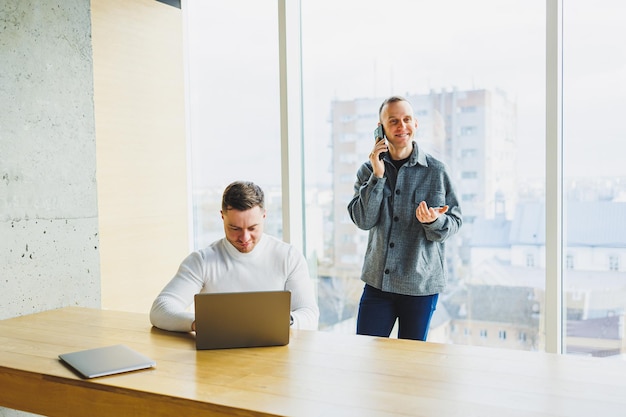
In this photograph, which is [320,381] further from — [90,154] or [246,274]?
[90,154]

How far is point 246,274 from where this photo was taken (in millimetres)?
2666

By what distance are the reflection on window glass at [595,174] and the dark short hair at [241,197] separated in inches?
65.7

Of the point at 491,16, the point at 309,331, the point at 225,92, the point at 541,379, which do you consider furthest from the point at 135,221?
the point at 541,379

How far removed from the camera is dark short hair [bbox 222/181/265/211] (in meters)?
2.54

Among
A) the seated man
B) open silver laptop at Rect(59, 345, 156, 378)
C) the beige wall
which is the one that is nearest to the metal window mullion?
the seated man

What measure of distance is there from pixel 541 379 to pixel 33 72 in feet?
8.77

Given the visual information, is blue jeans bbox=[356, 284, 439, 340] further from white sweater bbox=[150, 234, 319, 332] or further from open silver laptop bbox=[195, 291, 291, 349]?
open silver laptop bbox=[195, 291, 291, 349]

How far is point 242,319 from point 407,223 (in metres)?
1.16

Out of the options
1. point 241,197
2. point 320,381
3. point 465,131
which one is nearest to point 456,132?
point 465,131

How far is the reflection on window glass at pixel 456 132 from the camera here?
3.36m

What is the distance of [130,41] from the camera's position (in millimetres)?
3943

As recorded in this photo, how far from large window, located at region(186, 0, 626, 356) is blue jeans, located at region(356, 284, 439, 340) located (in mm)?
682

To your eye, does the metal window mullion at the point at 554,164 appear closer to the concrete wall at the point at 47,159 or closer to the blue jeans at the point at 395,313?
the blue jeans at the point at 395,313

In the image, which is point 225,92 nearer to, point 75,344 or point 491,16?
point 491,16
